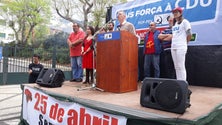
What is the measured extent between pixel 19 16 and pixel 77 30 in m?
21.4

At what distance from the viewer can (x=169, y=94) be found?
252 cm

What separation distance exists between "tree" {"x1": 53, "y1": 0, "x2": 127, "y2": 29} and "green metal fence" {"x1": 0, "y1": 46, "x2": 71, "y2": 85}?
9.30 metres

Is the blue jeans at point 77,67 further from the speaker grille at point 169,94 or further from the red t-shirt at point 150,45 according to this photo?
the speaker grille at point 169,94

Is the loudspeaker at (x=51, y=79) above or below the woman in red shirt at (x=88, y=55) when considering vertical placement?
below

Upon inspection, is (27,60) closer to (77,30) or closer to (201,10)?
(77,30)

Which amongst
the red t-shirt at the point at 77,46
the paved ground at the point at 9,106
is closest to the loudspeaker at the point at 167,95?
the red t-shirt at the point at 77,46

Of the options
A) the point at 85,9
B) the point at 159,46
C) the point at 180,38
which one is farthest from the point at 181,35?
the point at 85,9

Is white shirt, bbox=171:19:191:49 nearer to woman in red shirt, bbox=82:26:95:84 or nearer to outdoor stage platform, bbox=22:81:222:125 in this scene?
outdoor stage platform, bbox=22:81:222:125

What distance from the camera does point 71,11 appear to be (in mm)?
22516

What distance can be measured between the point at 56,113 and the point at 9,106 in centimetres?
355

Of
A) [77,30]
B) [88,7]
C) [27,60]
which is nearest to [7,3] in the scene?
[88,7]

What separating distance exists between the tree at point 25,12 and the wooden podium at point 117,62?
2174 cm

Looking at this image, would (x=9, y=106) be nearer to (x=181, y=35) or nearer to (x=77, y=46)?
(x=77, y=46)

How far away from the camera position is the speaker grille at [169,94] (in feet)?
8.02
